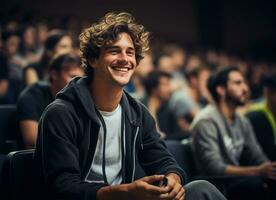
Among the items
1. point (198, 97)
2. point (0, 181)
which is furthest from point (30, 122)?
point (198, 97)

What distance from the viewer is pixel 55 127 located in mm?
1866

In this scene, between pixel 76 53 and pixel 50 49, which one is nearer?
pixel 76 53

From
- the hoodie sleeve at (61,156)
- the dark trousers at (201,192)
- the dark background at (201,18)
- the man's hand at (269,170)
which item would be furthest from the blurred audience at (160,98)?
the dark background at (201,18)

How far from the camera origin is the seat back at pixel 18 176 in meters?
1.89

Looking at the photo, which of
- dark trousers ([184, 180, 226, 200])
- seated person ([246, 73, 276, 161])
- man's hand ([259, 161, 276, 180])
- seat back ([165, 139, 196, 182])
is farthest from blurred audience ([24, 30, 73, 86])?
dark trousers ([184, 180, 226, 200])

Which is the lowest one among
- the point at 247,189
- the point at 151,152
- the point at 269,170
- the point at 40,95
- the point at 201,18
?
the point at 247,189

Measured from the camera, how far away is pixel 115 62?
2.08 meters

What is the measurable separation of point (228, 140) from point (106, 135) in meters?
1.20

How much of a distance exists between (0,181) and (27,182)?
0.33 ft

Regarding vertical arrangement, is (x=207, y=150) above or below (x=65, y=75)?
below

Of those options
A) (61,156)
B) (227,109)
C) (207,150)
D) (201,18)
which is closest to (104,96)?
(61,156)

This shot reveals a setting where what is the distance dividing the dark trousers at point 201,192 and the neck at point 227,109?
1.27 m

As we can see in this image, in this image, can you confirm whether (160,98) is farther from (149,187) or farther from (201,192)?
(149,187)

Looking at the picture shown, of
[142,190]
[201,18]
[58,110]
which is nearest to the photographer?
[142,190]
